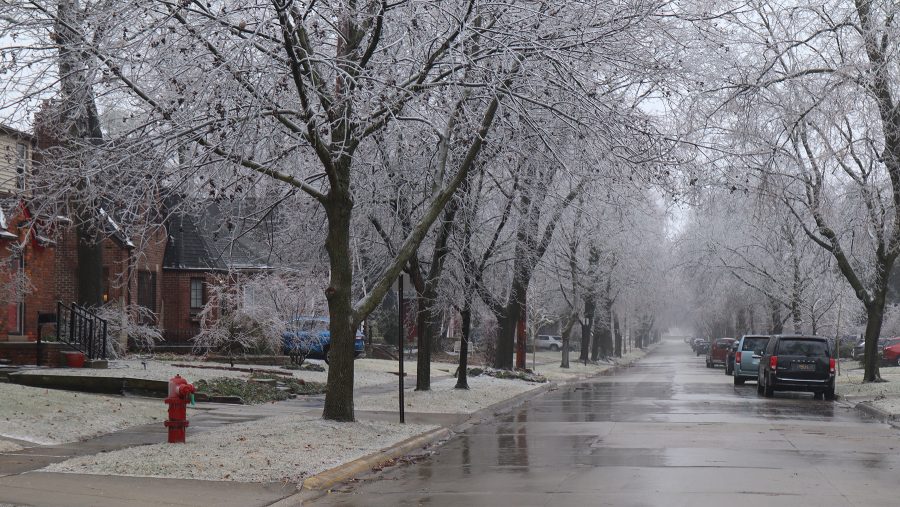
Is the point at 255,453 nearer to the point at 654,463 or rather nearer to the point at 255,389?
the point at 654,463

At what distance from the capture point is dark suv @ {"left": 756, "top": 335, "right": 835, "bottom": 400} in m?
27.5

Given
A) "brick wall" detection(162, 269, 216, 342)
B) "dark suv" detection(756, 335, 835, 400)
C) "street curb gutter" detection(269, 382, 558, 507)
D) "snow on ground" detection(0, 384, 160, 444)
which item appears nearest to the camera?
"street curb gutter" detection(269, 382, 558, 507)

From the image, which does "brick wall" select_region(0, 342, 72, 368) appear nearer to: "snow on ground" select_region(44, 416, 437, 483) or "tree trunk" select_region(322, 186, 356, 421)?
"snow on ground" select_region(44, 416, 437, 483)

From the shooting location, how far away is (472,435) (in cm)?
1794

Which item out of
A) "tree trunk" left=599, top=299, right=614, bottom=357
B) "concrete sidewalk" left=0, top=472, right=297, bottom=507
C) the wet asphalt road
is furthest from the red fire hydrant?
"tree trunk" left=599, top=299, right=614, bottom=357

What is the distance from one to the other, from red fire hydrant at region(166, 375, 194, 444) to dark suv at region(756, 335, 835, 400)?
1897 centimetres

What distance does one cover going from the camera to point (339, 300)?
16297 mm

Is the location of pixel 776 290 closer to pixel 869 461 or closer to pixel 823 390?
pixel 823 390

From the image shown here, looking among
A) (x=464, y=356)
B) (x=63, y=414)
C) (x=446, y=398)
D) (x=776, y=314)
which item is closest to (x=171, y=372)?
(x=446, y=398)

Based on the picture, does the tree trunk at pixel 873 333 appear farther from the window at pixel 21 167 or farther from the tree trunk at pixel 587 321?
the window at pixel 21 167

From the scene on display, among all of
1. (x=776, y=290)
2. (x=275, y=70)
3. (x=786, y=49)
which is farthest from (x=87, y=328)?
(x=776, y=290)

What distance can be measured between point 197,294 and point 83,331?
1903 centimetres

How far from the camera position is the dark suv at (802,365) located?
27516 millimetres

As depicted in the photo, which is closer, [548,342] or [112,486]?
[112,486]
